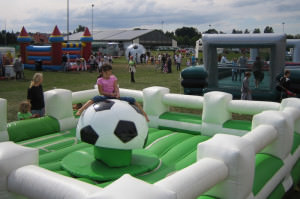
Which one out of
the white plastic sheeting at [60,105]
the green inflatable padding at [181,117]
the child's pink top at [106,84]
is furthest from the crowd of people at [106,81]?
the green inflatable padding at [181,117]

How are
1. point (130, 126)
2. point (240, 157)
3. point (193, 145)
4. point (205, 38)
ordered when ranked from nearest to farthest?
1. point (240, 157)
2. point (130, 126)
3. point (193, 145)
4. point (205, 38)

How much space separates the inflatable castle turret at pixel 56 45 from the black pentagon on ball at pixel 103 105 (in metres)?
16.5

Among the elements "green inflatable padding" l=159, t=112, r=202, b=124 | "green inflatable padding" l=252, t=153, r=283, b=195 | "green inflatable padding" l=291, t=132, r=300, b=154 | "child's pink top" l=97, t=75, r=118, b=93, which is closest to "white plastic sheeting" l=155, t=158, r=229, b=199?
"green inflatable padding" l=252, t=153, r=283, b=195

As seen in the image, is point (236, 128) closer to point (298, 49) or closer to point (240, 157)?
point (240, 157)

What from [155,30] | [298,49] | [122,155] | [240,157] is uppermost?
[155,30]

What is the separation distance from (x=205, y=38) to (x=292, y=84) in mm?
2885

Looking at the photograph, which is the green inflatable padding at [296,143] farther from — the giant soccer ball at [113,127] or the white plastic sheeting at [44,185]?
the white plastic sheeting at [44,185]

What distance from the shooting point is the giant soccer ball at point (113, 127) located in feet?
10.5

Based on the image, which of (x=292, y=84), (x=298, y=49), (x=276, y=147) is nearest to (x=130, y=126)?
(x=276, y=147)

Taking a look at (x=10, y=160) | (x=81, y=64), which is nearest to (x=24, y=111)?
(x=10, y=160)

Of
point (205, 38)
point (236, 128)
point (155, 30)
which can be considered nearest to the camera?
point (236, 128)

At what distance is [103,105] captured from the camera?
3.37 m

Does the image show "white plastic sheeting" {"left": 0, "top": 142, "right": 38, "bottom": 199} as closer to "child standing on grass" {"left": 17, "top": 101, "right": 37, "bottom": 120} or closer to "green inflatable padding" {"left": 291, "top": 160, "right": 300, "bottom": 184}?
"child standing on grass" {"left": 17, "top": 101, "right": 37, "bottom": 120}

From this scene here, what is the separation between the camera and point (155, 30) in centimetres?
6378
